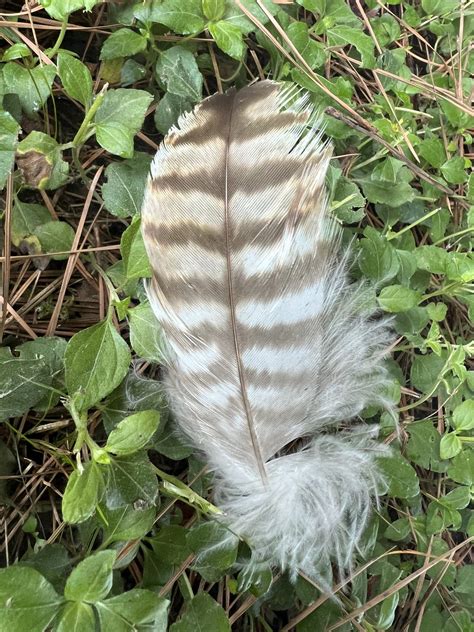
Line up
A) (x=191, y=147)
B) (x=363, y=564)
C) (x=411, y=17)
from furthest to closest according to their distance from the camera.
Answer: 1. (x=411, y=17)
2. (x=363, y=564)
3. (x=191, y=147)

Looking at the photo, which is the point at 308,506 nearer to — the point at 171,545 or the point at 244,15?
the point at 171,545

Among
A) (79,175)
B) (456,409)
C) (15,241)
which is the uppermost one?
(79,175)

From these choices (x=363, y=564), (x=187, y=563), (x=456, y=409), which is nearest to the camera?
(x=187, y=563)

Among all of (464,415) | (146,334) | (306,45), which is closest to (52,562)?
(146,334)

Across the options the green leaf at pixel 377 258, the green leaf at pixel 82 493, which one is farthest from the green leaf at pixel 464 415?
the green leaf at pixel 82 493

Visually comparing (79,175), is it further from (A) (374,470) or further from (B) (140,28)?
(A) (374,470)

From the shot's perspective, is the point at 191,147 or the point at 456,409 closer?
the point at 191,147

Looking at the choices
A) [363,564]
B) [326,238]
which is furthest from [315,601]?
[326,238]

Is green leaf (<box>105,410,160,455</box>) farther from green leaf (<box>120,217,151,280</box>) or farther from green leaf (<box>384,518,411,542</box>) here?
green leaf (<box>384,518,411,542</box>)
